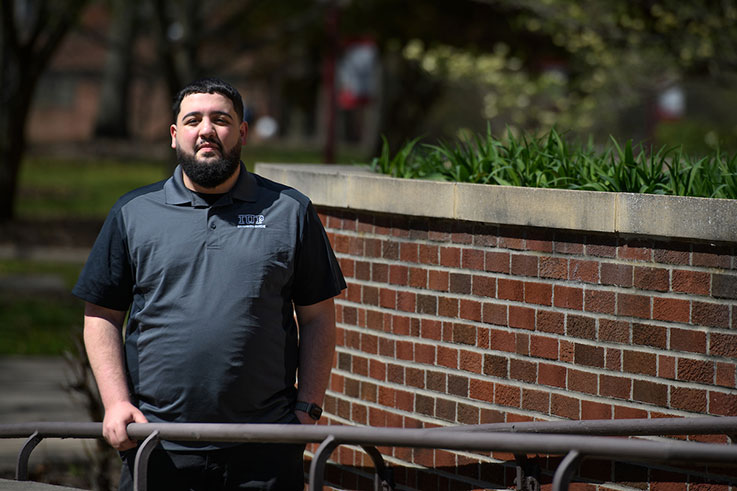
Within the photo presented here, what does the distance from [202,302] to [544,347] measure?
5.39 feet

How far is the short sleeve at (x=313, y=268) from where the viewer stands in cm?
371

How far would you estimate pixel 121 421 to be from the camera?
137 inches

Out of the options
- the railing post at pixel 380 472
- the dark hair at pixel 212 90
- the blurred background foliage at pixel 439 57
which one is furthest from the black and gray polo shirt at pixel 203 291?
the blurred background foliage at pixel 439 57

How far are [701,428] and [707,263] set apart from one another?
2.03 feet

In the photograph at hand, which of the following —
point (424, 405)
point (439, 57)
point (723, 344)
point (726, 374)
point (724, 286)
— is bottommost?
point (424, 405)

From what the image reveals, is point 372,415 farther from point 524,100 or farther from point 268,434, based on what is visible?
point 524,100

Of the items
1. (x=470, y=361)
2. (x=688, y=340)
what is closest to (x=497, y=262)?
(x=470, y=361)

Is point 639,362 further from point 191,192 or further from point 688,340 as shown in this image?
point 191,192

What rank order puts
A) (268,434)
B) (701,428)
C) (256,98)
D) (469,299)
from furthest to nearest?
(256,98)
(469,299)
(701,428)
(268,434)

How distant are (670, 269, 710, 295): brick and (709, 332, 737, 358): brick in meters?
0.17

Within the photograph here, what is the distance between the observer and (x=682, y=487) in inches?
165

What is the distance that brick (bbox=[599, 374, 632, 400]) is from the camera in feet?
14.2

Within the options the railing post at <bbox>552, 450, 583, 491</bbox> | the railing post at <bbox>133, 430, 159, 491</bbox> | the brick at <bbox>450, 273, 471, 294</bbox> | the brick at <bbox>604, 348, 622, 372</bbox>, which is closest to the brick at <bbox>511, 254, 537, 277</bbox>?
the brick at <bbox>450, 273, 471, 294</bbox>

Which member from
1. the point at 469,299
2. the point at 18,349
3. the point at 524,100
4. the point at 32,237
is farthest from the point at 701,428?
the point at 32,237
